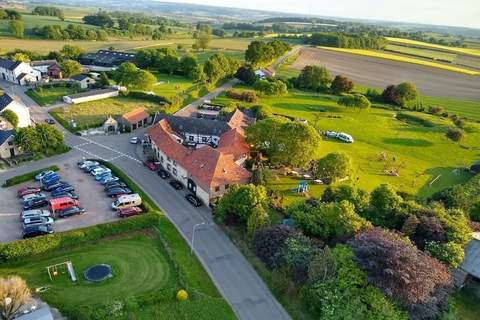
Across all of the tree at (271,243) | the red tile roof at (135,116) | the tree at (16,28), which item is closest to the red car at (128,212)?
the tree at (271,243)

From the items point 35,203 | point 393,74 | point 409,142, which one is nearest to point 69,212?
point 35,203

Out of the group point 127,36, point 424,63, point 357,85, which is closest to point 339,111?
point 357,85

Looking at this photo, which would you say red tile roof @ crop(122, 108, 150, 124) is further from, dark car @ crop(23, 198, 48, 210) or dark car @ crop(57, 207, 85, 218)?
dark car @ crop(57, 207, 85, 218)

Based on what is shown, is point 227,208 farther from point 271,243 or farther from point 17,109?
point 17,109

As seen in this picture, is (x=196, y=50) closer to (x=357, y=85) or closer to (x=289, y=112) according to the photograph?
(x=357, y=85)

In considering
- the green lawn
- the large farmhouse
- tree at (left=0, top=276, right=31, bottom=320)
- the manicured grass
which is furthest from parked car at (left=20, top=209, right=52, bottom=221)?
the green lawn

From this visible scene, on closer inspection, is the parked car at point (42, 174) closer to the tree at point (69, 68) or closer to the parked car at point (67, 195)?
the parked car at point (67, 195)
